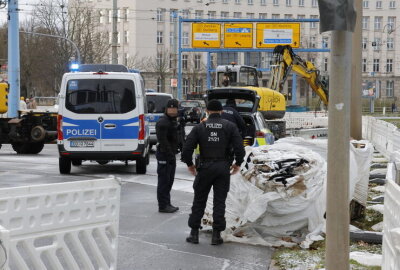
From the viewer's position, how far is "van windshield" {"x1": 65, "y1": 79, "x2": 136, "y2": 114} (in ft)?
53.3

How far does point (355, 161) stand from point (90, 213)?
511cm

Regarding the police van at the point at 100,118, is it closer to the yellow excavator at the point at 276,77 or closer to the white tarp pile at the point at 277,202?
the white tarp pile at the point at 277,202

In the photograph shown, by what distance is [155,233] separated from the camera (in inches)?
379

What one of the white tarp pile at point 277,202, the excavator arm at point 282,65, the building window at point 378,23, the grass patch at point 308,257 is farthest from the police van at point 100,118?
the building window at point 378,23

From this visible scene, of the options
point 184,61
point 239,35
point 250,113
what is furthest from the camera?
point 184,61

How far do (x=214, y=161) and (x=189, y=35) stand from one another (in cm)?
8772

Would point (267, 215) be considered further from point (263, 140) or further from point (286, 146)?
point (263, 140)

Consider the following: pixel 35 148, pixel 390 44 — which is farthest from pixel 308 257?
pixel 390 44

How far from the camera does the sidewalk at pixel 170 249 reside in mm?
7914

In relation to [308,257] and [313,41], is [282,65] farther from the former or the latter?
[313,41]

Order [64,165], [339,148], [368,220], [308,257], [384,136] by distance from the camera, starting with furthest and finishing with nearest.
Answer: [384,136] < [64,165] < [368,220] < [308,257] < [339,148]

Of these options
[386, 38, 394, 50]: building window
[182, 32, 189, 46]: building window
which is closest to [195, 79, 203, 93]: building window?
[182, 32, 189, 46]: building window

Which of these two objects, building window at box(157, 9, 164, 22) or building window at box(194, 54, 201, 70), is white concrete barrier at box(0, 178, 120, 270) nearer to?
building window at box(194, 54, 201, 70)

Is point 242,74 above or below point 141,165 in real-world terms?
above
